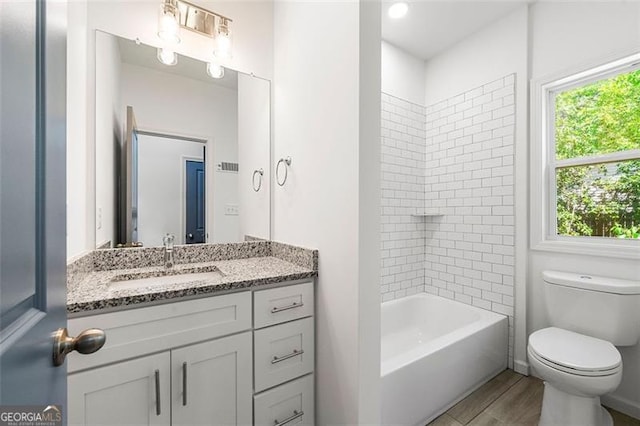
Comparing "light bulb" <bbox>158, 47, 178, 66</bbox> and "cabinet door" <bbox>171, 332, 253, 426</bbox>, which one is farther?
"light bulb" <bbox>158, 47, 178, 66</bbox>

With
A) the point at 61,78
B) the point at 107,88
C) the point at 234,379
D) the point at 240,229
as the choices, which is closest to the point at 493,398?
the point at 234,379

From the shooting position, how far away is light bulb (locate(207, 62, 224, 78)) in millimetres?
1720

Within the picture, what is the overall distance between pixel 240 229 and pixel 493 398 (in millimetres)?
2031

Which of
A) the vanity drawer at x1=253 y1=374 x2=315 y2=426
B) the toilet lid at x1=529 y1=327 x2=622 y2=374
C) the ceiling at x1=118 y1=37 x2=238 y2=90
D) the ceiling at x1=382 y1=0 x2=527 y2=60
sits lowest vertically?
the vanity drawer at x1=253 y1=374 x2=315 y2=426

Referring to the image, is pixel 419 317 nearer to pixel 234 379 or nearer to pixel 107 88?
pixel 234 379

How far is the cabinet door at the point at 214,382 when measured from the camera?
1.10 meters

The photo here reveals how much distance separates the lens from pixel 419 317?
267 centimetres

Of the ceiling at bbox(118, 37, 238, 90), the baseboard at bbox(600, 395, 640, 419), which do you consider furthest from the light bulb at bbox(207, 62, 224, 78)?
the baseboard at bbox(600, 395, 640, 419)

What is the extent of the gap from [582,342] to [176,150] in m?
2.64

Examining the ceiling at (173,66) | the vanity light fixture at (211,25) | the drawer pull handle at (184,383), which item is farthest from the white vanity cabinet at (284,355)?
the vanity light fixture at (211,25)

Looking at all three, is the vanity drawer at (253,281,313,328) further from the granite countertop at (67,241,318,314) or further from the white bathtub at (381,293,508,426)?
the white bathtub at (381,293,508,426)

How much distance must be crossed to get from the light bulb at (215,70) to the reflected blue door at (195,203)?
56 cm

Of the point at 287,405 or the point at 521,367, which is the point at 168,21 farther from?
the point at 521,367

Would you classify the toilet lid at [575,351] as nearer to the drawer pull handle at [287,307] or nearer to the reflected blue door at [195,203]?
the drawer pull handle at [287,307]
